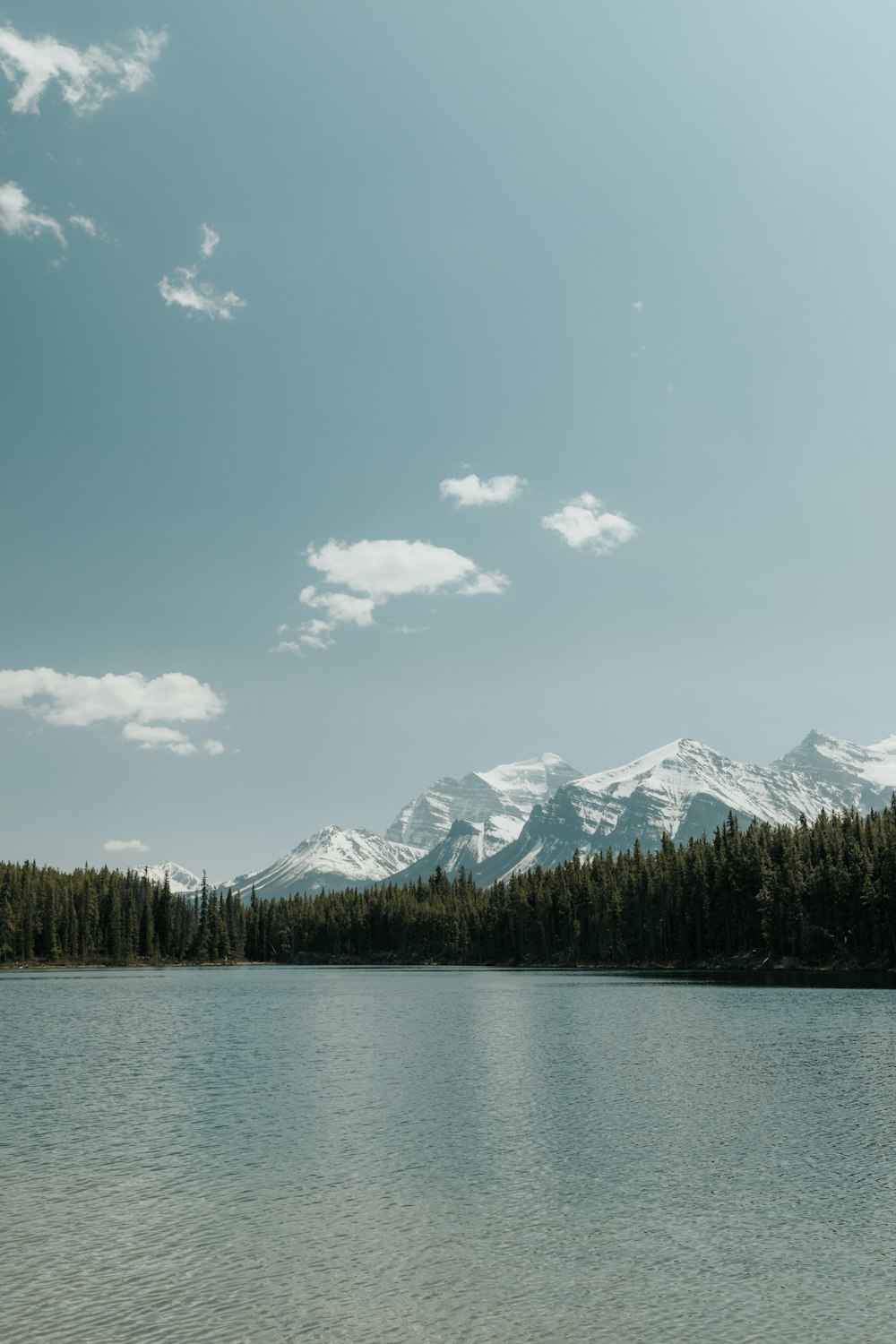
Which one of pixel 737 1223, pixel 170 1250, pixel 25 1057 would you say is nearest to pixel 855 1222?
pixel 737 1223

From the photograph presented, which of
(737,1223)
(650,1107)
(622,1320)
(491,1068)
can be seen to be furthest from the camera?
(491,1068)

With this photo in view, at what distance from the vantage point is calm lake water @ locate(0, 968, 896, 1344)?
19547 mm

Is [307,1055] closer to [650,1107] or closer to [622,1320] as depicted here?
[650,1107]

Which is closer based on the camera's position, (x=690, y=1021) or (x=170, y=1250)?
(x=170, y=1250)

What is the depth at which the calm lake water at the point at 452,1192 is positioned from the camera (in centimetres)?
1955

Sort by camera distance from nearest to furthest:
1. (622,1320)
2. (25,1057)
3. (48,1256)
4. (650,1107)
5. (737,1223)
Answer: (622,1320) < (48,1256) < (737,1223) < (650,1107) < (25,1057)

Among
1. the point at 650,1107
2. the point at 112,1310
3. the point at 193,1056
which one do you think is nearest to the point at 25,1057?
the point at 193,1056

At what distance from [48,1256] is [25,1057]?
131 ft

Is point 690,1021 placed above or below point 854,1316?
below

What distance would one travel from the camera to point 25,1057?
191 feet

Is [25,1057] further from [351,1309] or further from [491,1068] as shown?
[351,1309]

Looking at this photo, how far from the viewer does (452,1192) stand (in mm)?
28500

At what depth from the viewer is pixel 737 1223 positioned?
25406 millimetres

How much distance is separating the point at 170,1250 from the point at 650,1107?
78.0ft
